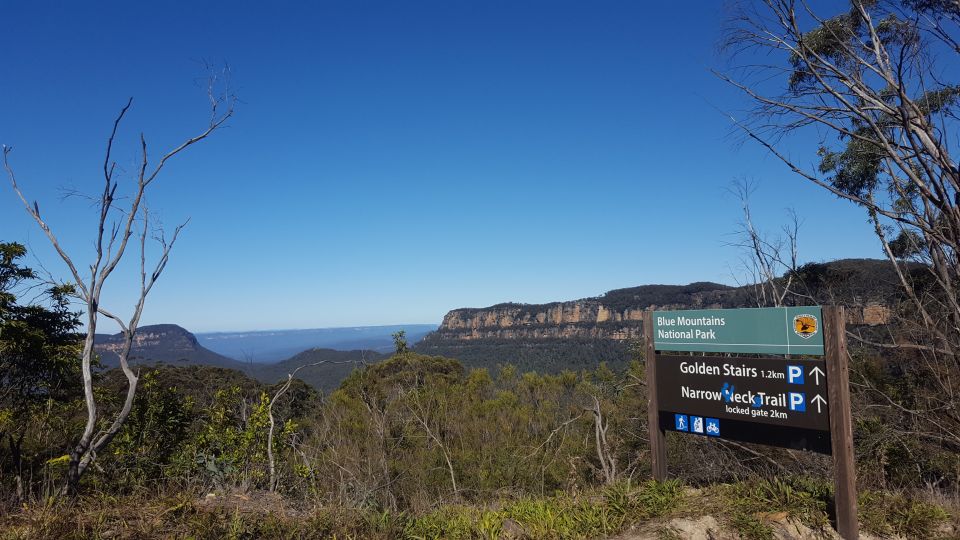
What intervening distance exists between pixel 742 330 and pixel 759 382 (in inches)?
18.8

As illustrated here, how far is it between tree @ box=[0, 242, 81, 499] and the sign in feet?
27.4

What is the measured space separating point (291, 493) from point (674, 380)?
4.38 m

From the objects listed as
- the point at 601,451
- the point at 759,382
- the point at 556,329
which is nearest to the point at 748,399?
the point at 759,382

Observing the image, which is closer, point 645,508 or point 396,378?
point 645,508

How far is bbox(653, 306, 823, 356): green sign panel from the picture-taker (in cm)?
472

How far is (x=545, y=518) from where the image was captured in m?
4.80

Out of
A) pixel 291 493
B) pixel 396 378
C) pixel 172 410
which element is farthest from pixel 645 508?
pixel 396 378

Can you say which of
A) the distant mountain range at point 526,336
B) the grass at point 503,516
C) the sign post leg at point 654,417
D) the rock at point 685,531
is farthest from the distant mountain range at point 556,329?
the rock at point 685,531

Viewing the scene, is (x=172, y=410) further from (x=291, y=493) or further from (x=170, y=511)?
(x=170, y=511)

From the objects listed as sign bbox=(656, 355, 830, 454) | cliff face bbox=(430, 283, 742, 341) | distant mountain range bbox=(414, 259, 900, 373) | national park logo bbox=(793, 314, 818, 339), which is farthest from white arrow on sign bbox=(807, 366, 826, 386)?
cliff face bbox=(430, 283, 742, 341)

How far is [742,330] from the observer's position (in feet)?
17.0

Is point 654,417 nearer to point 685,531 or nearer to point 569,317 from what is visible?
point 685,531

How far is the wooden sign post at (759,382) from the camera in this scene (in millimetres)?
4512

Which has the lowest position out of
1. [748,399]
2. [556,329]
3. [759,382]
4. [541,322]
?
[556,329]
